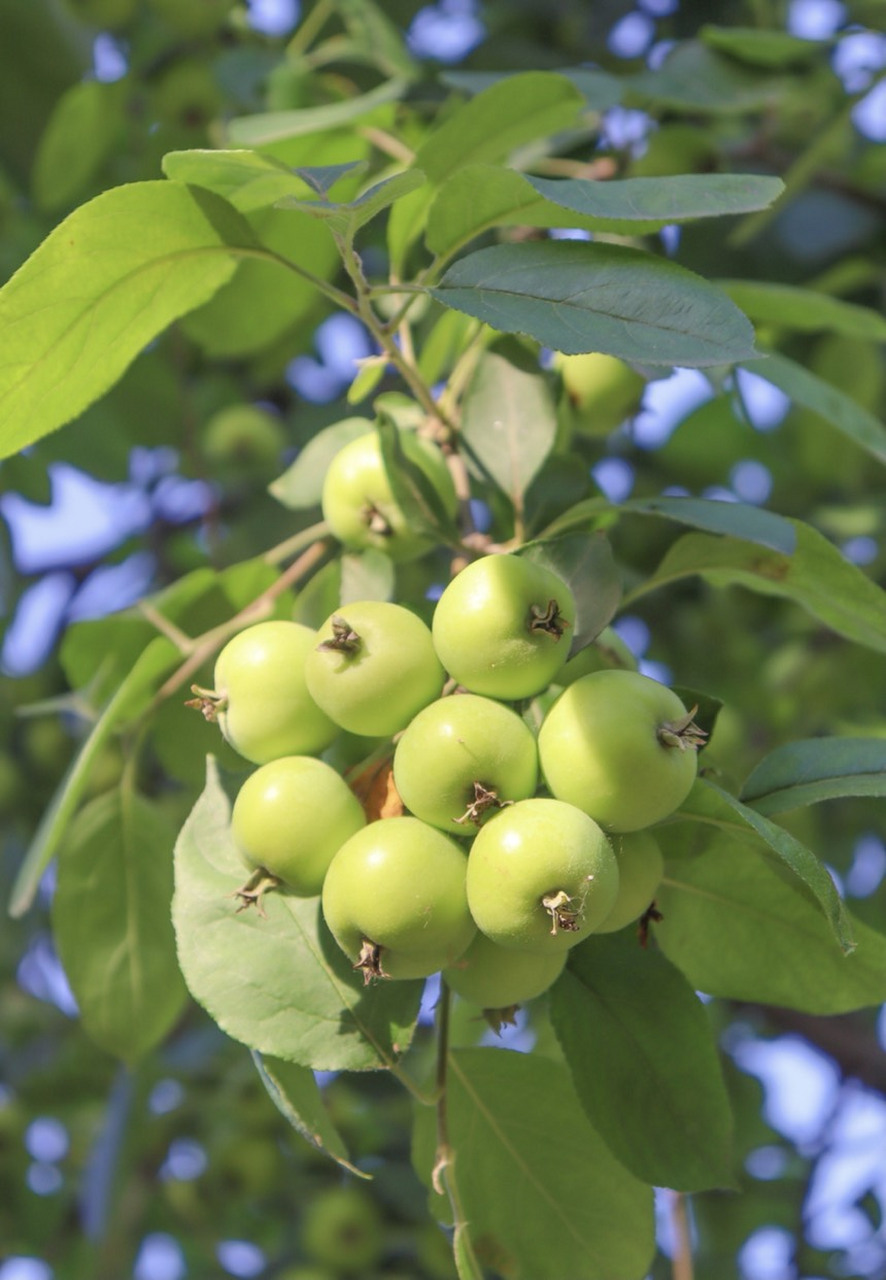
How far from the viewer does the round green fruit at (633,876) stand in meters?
0.88

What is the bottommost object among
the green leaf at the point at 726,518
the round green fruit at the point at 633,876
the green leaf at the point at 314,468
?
the round green fruit at the point at 633,876

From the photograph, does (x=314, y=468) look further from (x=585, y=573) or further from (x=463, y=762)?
(x=463, y=762)

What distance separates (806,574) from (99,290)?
1.91ft

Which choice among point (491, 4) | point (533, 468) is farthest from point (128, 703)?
point (491, 4)

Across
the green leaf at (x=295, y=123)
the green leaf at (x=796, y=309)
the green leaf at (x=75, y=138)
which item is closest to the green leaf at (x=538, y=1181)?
the green leaf at (x=796, y=309)

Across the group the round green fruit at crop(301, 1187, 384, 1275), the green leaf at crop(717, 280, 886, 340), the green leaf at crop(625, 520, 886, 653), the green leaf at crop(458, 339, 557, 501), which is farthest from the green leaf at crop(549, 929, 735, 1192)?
the round green fruit at crop(301, 1187, 384, 1275)

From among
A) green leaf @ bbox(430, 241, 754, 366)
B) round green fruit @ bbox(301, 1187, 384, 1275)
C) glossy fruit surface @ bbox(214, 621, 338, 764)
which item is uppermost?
green leaf @ bbox(430, 241, 754, 366)

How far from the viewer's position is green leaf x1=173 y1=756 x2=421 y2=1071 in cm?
90

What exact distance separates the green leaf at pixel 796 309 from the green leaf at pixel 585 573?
43cm

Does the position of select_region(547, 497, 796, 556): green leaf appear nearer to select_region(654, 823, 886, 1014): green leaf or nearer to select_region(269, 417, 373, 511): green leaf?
select_region(654, 823, 886, 1014): green leaf

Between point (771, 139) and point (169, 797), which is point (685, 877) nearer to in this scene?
point (771, 139)

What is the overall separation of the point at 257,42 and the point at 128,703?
4.70 feet

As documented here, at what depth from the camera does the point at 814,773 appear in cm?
93

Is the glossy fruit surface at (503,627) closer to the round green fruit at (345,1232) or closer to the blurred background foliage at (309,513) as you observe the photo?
the blurred background foliage at (309,513)
